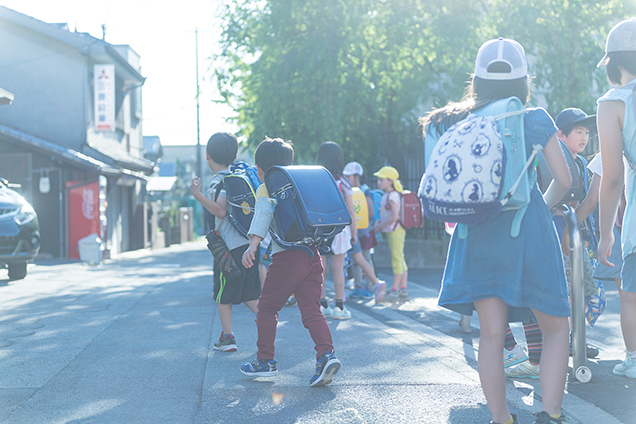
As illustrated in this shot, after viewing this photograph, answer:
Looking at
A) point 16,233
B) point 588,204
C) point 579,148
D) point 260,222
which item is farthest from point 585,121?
point 16,233

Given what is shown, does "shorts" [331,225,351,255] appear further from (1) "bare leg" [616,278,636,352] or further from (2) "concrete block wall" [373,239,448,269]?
(2) "concrete block wall" [373,239,448,269]

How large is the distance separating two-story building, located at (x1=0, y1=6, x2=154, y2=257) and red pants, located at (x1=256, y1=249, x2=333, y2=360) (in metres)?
16.2

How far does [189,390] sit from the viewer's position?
411cm

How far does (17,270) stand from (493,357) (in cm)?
1075

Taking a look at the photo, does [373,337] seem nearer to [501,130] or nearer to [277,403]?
[277,403]

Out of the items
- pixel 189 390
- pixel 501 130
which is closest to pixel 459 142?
pixel 501 130

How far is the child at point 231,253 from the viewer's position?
5.25 metres

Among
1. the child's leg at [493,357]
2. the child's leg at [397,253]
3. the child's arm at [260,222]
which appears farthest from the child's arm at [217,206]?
the child's leg at [397,253]

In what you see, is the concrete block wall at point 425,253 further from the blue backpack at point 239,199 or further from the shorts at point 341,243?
the blue backpack at point 239,199

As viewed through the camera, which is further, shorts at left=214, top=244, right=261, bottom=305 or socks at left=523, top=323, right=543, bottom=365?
shorts at left=214, top=244, right=261, bottom=305

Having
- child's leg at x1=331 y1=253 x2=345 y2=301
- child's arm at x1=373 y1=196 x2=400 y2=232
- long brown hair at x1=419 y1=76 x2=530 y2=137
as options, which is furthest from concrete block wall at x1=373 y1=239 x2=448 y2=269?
long brown hair at x1=419 y1=76 x2=530 y2=137

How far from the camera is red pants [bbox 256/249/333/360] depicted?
4326 millimetres

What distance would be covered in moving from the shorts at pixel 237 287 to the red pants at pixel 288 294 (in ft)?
2.97

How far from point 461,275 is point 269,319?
64.1 inches
